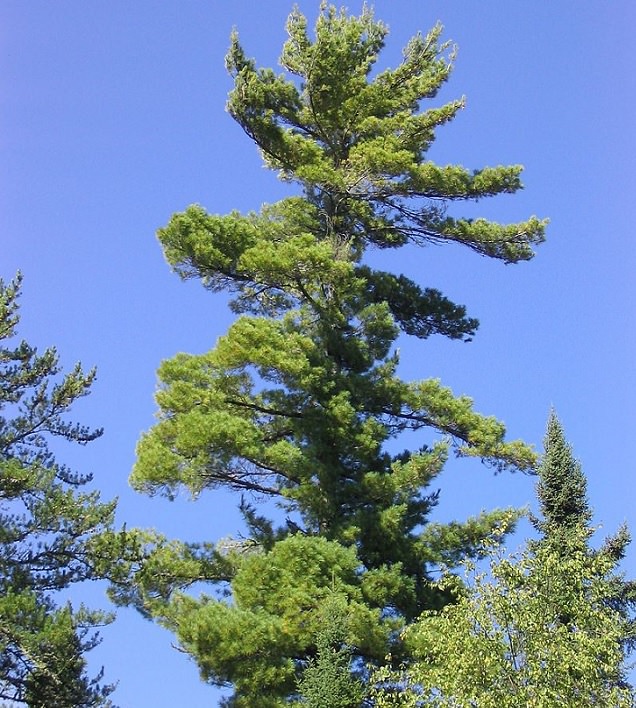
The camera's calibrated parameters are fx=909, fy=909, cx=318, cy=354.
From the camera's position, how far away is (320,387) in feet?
57.2

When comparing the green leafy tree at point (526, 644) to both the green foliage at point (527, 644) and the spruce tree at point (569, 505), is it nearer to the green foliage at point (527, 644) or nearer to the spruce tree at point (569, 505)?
the green foliage at point (527, 644)

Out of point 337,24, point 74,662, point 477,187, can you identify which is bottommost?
point 74,662

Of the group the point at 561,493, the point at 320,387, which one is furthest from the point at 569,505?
the point at 320,387

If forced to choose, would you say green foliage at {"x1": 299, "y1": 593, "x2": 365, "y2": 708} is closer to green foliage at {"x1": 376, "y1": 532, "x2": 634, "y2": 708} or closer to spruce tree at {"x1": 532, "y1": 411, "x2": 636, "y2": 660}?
green foliage at {"x1": 376, "y1": 532, "x2": 634, "y2": 708}

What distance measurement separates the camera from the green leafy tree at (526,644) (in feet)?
39.3

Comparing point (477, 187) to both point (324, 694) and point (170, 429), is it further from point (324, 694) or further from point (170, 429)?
point (324, 694)

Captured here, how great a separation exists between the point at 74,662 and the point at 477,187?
1240 centimetres

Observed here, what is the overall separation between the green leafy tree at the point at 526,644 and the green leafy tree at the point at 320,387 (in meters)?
1.23

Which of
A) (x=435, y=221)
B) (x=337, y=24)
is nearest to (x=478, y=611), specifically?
(x=435, y=221)

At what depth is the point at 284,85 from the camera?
20.0 m

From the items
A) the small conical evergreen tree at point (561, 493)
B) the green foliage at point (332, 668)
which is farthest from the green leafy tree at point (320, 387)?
the small conical evergreen tree at point (561, 493)

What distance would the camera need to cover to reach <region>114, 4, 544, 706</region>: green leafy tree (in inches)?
598

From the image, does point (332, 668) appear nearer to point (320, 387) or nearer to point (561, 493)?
point (320, 387)

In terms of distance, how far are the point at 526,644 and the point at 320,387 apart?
668 centimetres
